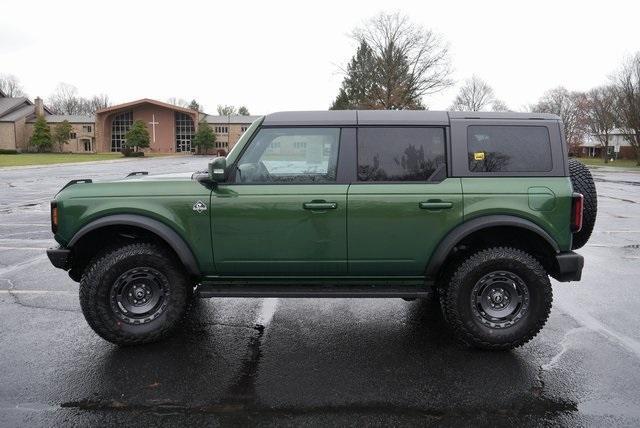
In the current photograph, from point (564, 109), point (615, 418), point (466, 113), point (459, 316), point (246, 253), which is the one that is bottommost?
point (615, 418)

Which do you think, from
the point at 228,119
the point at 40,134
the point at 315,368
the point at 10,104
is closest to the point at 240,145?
the point at 315,368

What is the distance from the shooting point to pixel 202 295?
410 centimetres

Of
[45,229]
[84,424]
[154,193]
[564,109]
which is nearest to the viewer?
[84,424]

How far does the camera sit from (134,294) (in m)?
4.18

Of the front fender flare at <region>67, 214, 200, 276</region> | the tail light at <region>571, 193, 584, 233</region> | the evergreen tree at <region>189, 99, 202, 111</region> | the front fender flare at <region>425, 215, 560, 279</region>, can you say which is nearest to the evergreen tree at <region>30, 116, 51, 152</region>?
the evergreen tree at <region>189, 99, 202, 111</region>

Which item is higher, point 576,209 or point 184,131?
point 184,131

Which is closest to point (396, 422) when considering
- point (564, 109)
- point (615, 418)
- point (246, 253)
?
point (615, 418)

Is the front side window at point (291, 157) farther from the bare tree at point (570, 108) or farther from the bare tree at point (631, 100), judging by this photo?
the bare tree at point (570, 108)

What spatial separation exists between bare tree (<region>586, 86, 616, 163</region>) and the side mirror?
5766 cm

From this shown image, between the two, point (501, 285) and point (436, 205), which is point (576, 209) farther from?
point (436, 205)

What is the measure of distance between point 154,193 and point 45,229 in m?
7.33

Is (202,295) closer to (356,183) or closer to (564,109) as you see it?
(356,183)

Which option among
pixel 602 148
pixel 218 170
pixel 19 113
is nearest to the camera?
pixel 218 170

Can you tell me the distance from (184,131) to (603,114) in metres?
63.8
